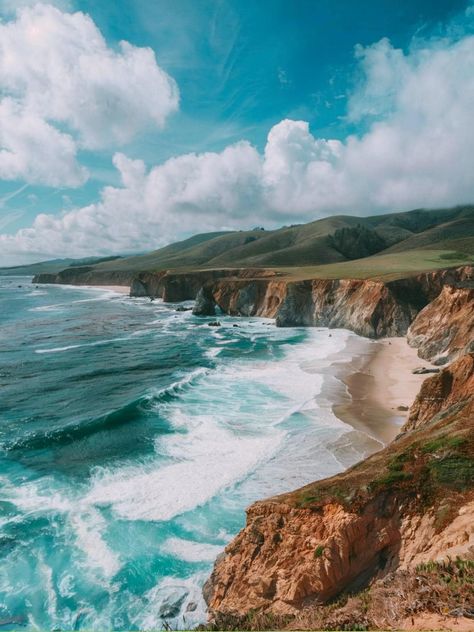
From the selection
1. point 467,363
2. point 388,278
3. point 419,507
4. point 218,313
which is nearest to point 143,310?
point 218,313

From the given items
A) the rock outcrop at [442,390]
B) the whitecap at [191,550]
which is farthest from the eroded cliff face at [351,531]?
the rock outcrop at [442,390]

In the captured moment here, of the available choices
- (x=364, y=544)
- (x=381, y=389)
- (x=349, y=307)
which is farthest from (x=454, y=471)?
(x=349, y=307)

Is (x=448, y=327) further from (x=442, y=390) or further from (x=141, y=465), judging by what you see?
(x=141, y=465)

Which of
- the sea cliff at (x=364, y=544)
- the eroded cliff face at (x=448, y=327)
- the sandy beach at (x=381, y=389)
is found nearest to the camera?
the sea cliff at (x=364, y=544)

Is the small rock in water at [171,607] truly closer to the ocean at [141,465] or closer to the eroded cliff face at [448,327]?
the ocean at [141,465]

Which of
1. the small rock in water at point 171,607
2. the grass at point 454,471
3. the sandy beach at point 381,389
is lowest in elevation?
the small rock in water at point 171,607

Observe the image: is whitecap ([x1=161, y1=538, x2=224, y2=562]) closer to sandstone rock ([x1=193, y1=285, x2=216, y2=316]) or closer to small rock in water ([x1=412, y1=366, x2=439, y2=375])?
small rock in water ([x1=412, y1=366, x2=439, y2=375])

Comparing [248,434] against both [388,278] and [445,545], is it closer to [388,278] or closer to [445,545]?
[445,545]
